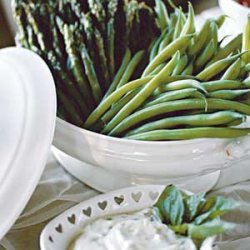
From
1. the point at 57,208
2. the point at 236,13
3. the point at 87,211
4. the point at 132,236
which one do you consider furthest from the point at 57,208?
the point at 236,13

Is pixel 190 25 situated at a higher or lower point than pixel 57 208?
higher

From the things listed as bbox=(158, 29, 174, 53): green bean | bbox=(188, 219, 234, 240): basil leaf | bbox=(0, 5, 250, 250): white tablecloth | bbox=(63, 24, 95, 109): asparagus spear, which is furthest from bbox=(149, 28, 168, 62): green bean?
bbox=(188, 219, 234, 240): basil leaf

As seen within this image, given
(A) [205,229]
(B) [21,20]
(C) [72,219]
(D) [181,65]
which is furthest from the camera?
(B) [21,20]

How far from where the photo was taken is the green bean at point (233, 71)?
29.6 inches

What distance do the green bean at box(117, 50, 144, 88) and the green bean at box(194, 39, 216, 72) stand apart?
0.33 ft

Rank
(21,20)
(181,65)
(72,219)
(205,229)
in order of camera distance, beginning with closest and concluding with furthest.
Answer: (205,229) → (72,219) → (181,65) → (21,20)

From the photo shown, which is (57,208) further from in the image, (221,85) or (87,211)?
(221,85)

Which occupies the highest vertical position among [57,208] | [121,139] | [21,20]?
[21,20]

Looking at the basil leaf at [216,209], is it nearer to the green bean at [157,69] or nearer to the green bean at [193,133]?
the green bean at [193,133]

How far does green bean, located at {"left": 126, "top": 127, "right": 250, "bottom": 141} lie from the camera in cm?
71

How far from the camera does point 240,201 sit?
78 cm

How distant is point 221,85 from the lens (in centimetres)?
75

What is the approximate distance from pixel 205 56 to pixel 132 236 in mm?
317

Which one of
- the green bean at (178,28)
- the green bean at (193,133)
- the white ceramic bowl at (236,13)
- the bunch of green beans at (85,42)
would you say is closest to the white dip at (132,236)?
the green bean at (193,133)
